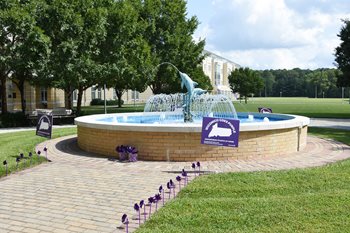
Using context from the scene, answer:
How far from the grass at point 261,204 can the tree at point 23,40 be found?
1480 cm

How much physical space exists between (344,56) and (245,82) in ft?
138

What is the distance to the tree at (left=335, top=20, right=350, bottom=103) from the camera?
30250 millimetres

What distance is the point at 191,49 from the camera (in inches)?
1320

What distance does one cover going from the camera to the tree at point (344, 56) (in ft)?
99.2

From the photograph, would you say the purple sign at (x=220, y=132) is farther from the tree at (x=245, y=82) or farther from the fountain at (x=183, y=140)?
the tree at (x=245, y=82)

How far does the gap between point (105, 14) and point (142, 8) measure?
8.97 meters

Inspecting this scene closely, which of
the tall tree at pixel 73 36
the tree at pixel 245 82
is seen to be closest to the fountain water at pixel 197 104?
the tall tree at pixel 73 36

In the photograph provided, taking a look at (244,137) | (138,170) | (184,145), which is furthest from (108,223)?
(244,137)

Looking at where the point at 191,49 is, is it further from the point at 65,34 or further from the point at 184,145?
the point at 184,145

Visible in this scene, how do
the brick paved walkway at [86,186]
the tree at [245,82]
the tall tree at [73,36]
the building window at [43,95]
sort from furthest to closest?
the tree at [245,82] → the building window at [43,95] → the tall tree at [73,36] → the brick paved walkway at [86,186]

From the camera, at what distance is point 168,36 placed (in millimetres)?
31297

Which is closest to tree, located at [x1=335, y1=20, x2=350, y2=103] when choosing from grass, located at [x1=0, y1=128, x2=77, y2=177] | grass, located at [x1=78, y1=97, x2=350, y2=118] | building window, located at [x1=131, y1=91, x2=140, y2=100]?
grass, located at [x1=78, y1=97, x2=350, y2=118]

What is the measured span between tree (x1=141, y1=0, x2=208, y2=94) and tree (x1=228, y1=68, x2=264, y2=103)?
40.1 metres

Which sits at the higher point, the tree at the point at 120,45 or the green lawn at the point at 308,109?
the tree at the point at 120,45
